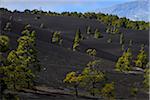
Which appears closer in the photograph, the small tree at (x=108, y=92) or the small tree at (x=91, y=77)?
the small tree at (x=108, y=92)

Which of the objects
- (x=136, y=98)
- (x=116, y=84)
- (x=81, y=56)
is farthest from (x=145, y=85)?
(x=81, y=56)

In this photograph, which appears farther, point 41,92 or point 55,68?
point 55,68

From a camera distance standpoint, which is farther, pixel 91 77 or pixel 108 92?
pixel 91 77

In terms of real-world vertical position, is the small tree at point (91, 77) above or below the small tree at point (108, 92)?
above

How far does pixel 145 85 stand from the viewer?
119m

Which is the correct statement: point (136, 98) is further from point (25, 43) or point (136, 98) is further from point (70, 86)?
point (25, 43)

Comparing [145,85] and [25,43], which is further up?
[25,43]

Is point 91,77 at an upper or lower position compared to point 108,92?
upper

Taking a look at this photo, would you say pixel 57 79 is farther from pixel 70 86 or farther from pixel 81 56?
pixel 81 56

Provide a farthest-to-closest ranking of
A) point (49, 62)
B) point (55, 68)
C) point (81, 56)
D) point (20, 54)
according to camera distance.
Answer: point (81, 56)
point (49, 62)
point (55, 68)
point (20, 54)

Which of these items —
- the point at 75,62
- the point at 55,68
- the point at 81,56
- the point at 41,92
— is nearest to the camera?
the point at 41,92

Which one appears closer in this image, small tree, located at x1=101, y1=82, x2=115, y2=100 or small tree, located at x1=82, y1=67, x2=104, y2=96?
small tree, located at x1=101, y1=82, x2=115, y2=100

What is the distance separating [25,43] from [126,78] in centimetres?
4586

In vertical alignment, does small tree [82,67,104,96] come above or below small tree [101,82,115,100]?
above
